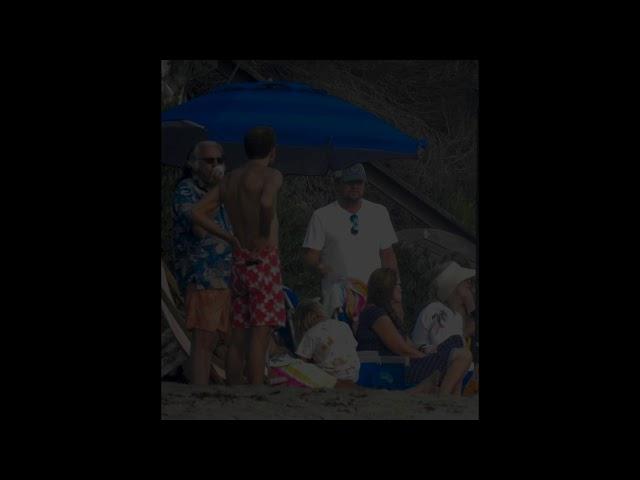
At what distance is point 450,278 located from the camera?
12562 mm

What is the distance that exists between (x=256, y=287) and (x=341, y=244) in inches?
33.9

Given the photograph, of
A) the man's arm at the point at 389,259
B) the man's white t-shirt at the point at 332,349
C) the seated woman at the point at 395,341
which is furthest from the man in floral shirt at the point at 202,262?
the man's arm at the point at 389,259

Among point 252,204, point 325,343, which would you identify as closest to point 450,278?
point 325,343

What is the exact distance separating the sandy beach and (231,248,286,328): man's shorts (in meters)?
0.61

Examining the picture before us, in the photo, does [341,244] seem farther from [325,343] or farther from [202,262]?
[202,262]

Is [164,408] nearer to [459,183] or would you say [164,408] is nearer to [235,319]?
[235,319]

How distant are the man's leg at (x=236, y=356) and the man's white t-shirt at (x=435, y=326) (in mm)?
1485

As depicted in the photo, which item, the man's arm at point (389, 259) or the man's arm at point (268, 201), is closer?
the man's arm at point (268, 201)

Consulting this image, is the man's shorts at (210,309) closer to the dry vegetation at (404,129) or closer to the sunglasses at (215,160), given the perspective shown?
the dry vegetation at (404,129)

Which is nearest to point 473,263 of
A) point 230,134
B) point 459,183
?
point 459,183

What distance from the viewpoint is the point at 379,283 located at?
40.7 ft

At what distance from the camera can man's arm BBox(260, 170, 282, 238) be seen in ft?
39.9

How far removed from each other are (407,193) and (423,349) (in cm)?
139

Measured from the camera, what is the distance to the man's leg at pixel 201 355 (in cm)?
1227
